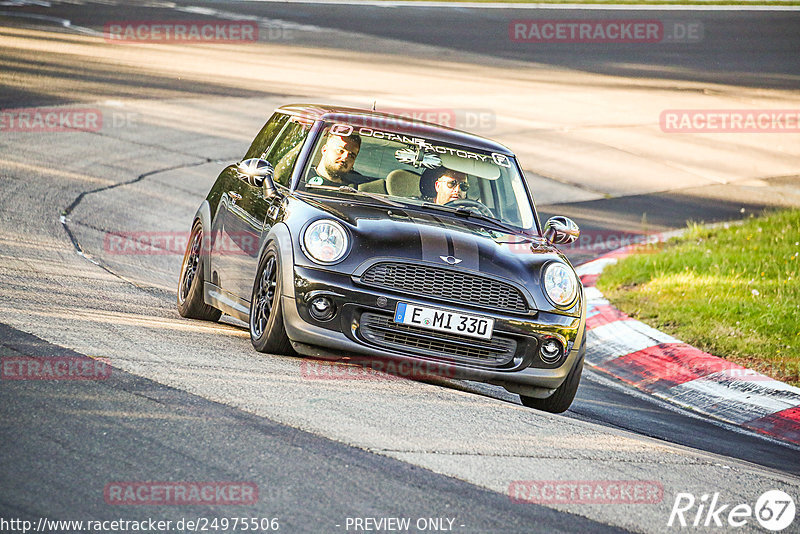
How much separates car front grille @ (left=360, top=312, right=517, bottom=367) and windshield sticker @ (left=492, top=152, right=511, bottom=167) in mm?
1792

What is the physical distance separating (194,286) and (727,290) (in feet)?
17.1

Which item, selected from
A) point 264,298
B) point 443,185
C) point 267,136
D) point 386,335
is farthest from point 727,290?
point 264,298

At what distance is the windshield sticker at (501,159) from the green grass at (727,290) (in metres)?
2.61

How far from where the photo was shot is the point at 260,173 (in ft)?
24.5

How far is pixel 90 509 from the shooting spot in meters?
4.05

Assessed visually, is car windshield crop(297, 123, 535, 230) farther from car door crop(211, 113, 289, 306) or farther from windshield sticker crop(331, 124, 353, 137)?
car door crop(211, 113, 289, 306)

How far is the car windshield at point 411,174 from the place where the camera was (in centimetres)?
748

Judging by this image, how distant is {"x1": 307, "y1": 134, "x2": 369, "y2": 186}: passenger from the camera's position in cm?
748

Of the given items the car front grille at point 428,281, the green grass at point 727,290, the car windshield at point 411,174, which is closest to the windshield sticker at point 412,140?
the car windshield at point 411,174

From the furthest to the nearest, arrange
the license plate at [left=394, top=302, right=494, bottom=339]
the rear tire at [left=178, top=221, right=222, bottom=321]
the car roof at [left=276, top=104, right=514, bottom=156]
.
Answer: the rear tire at [left=178, top=221, right=222, bottom=321]
the car roof at [left=276, top=104, right=514, bottom=156]
the license plate at [left=394, top=302, right=494, bottom=339]

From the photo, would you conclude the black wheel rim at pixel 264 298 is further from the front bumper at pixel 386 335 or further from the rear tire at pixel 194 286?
the rear tire at pixel 194 286

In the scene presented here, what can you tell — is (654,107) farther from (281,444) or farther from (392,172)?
(281,444)

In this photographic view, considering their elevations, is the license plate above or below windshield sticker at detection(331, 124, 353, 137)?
below

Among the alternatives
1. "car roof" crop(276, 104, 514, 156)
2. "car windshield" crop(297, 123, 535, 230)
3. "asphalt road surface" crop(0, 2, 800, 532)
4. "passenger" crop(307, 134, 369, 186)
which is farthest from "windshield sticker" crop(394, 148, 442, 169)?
"asphalt road surface" crop(0, 2, 800, 532)
